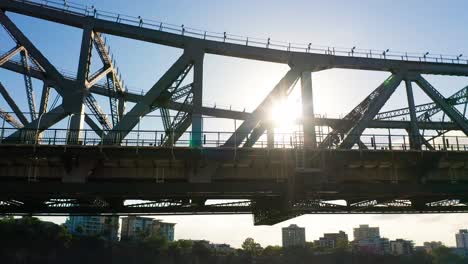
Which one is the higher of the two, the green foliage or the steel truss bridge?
the steel truss bridge

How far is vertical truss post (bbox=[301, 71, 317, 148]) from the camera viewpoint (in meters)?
30.0

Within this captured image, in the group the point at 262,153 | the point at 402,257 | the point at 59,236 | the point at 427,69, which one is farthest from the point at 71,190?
the point at 402,257

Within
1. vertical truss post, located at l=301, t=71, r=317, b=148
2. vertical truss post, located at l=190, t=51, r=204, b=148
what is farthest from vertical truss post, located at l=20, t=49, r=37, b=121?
vertical truss post, located at l=301, t=71, r=317, b=148

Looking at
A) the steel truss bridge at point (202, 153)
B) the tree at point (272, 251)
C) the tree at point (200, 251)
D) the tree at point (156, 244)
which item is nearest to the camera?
the steel truss bridge at point (202, 153)

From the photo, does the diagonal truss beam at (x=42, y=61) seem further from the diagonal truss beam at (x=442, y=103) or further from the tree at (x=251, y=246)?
the tree at (x=251, y=246)

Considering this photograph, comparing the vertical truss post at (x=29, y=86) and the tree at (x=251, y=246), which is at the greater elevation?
the vertical truss post at (x=29, y=86)

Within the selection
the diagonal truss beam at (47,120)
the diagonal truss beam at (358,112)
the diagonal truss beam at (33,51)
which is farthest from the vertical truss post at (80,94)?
the diagonal truss beam at (358,112)

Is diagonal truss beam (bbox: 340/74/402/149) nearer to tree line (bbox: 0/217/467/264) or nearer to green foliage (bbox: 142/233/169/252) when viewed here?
tree line (bbox: 0/217/467/264)

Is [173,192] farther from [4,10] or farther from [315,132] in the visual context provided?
[4,10]

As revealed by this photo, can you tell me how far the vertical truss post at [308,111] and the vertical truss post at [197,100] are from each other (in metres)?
7.64

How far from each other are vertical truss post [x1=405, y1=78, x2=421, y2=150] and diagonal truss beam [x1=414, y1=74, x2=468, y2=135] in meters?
1.05

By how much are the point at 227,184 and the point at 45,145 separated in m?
11.8

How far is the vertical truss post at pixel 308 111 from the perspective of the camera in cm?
3005

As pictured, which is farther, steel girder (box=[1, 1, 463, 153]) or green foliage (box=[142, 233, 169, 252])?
green foliage (box=[142, 233, 169, 252])
